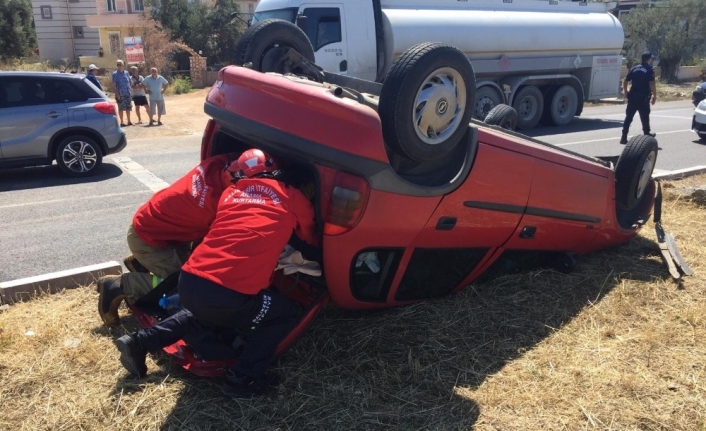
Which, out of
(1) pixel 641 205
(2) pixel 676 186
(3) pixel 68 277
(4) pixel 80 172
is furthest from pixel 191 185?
(4) pixel 80 172

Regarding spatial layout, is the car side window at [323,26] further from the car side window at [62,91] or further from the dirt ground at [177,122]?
the car side window at [62,91]

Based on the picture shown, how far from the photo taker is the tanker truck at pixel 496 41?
13.3m

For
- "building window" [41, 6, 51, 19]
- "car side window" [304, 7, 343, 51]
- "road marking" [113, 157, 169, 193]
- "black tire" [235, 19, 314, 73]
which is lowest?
"road marking" [113, 157, 169, 193]

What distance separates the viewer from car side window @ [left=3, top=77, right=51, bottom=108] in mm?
9484

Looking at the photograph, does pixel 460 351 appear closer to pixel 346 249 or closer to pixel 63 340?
pixel 346 249

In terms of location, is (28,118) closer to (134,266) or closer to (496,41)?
(134,266)

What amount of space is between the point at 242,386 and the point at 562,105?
16260mm

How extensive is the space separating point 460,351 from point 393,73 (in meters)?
1.57

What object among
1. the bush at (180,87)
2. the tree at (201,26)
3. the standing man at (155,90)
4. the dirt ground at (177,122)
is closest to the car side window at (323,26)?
the dirt ground at (177,122)

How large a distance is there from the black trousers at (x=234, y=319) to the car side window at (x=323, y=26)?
34.9 ft

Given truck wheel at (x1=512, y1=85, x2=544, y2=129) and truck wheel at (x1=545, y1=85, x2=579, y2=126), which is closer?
truck wheel at (x1=512, y1=85, x2=544, y2=129)

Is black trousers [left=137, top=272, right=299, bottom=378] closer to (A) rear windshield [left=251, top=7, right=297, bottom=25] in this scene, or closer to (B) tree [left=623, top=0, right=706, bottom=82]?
(A) rear windshield [left=251, top=7, right=297, bottom=25]

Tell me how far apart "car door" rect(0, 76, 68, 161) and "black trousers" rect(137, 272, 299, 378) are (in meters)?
7.73

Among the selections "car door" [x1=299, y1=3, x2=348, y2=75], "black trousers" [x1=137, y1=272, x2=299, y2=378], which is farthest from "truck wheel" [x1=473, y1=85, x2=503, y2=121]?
"black trousers" [x1=137, y1=272, x2=299, y2=378]
